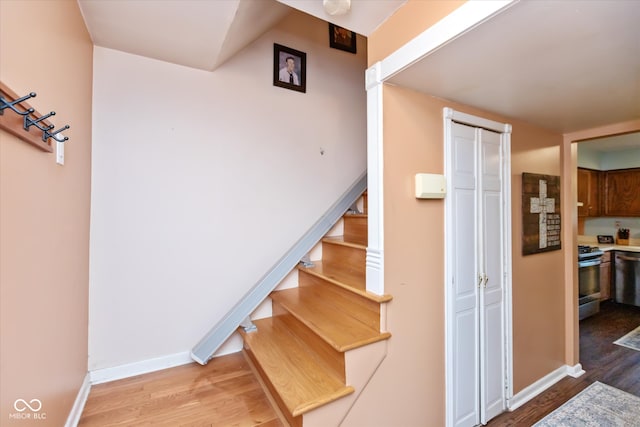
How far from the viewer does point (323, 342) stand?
1.62m

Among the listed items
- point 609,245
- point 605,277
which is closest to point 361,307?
point 605,277

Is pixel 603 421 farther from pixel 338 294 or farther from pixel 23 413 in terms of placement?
pixel 23 413

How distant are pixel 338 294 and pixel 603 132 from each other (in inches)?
104

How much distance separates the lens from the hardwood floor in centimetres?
152

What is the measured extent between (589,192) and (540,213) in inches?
132

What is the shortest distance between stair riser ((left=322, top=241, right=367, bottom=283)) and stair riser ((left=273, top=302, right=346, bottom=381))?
48 centimetres

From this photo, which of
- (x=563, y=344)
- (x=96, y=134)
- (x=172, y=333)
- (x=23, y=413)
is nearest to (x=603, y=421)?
(x=563, y=344)

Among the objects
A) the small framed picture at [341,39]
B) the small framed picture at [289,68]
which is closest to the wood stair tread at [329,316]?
the small framed picture at [289,68]

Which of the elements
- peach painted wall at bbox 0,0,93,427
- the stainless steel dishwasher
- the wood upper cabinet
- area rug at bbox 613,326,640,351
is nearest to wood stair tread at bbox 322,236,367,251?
peach painted wall at bbox 0,0,93,427

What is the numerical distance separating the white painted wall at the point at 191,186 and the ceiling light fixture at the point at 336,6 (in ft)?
3.96

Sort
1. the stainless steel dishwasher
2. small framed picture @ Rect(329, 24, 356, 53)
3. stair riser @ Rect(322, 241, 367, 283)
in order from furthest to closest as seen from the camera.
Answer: the stainless steel dishwasher, small framed picture @ Rect(329, 24, 356, 53), stair riser @ Rect(322, 241, 367, 283)

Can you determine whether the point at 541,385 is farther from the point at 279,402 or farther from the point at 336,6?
the point at 336,6

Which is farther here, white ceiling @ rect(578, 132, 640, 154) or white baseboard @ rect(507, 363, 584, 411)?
white ceiling @ rect(578, 132, 640, 154)

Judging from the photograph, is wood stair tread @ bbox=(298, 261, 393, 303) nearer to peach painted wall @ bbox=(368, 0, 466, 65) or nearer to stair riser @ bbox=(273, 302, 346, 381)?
stair riser @ bbox=(273, 302, 346, 381)
